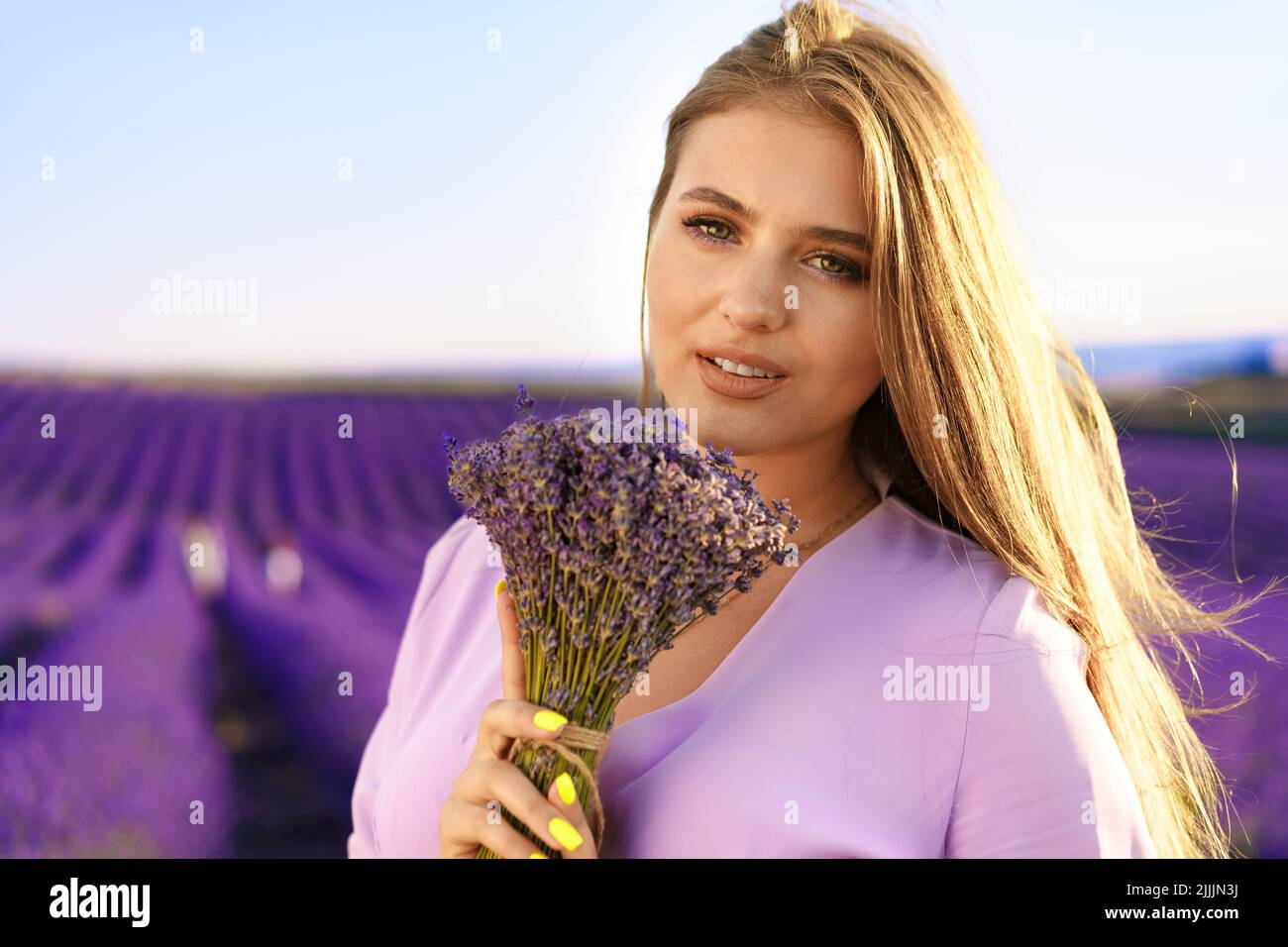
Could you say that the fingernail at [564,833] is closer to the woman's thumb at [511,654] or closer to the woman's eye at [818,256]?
the woman's thumb at [511,654]

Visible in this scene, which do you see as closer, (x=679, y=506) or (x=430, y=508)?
(x=679, y=506)

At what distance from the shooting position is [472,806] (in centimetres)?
113

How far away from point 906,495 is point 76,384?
283 cm

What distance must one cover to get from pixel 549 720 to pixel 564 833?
0.41 ft

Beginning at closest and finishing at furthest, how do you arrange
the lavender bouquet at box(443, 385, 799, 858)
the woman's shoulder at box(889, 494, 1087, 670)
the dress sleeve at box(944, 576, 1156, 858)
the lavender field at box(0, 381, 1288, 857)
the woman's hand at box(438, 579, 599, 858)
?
the lavender bouquet at box(443, 385, 799, 858) → the woman's hand at box(438, 579, 599, 858) → the dress sleeve at box(944, 576, 1156, 858) → the woman's shoulder at box(889, 494, 1087, 670) → the lavender field at box(0, 381, 1288, 857)

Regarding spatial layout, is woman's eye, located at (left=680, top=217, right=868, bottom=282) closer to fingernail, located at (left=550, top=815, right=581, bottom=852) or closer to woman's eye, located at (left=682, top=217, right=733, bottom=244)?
woman's eye, located at (left=682, top=217, right=733, bottom=244)

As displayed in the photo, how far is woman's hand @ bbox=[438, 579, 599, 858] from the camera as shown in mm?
1065

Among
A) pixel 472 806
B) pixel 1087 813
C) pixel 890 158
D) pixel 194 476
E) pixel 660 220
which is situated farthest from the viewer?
pixel 194 476

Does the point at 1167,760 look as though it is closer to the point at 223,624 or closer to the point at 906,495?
the point at 906,495

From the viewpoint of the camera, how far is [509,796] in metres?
1.09

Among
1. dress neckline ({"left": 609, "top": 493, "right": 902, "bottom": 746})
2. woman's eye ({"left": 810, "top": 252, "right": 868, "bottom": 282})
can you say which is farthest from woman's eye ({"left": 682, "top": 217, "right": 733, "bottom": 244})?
dress neckline ({"left": 609, "top": 493, "right": 902, "bottom": 746})

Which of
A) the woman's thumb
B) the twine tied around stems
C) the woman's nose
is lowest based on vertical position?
the twine tied around stems

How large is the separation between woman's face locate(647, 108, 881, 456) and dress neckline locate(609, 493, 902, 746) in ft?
0.58

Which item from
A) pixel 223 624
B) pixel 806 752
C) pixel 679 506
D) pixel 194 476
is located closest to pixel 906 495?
pixel 806 752
